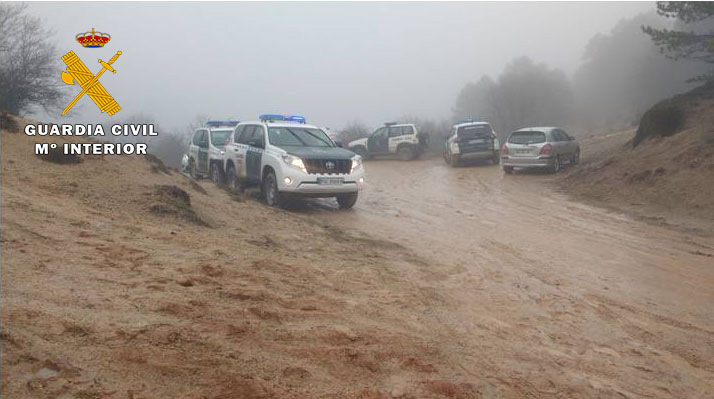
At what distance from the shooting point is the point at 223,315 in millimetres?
4332

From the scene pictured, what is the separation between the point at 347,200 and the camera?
40.1 ft

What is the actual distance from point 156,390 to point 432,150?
31.4 meters

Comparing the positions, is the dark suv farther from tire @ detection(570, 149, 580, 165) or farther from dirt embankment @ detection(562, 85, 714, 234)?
dirt embankment @ detection(562, 85, 714, 234)

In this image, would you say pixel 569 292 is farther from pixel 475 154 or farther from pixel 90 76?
pixel 475 154

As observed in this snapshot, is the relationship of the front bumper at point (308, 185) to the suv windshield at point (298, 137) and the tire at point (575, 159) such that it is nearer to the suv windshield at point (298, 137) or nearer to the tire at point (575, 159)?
the suv windshield at point (298, 137)

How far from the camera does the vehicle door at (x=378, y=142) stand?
1111 inches

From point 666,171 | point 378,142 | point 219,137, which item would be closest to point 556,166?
point 666,171

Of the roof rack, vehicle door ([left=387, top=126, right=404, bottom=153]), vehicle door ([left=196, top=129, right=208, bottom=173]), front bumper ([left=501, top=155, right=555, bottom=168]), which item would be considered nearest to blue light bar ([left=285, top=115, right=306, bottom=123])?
the roof rack

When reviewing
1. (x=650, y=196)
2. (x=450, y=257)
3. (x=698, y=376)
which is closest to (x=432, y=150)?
(x=650, y=196)

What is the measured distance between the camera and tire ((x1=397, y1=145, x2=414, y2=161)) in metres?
28.0

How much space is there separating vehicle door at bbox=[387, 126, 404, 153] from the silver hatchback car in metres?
8.81

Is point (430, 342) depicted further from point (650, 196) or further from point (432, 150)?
point (432, 150)

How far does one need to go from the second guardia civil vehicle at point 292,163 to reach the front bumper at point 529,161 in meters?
8.64

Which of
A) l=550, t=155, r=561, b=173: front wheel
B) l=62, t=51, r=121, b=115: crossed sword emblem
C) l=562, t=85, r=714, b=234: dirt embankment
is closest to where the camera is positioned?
l=62, t=51, r=121, b=115: crossed sword emblem
